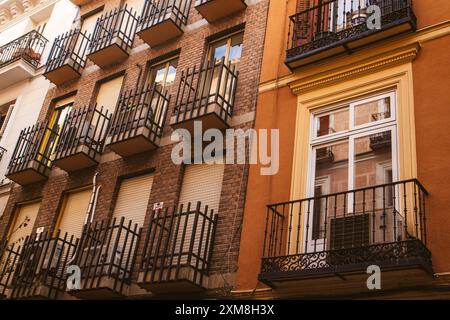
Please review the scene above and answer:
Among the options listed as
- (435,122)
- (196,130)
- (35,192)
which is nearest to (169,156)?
(196,130)

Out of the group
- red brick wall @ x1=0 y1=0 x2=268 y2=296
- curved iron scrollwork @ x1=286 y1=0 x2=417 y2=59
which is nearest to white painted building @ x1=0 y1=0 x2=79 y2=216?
red brick wall @ x1=0 y1=0 x2=268 y2=296

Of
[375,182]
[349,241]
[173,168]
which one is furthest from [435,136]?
[173,168]

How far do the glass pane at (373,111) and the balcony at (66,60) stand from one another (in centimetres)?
928

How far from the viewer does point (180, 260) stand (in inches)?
401

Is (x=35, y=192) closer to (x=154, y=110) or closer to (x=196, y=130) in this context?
(x=154, y=110)

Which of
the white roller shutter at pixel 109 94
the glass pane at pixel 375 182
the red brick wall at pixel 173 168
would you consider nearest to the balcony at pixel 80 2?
the red brick wall at pixel 173 168

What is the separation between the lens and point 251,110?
464 inches

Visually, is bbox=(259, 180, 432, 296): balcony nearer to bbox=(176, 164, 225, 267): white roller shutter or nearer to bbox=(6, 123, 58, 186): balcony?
bbox=(176, 164, 225, 267): white roller shutter

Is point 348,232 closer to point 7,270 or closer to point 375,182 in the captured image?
point 375,182

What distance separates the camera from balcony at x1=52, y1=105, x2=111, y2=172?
13.8m

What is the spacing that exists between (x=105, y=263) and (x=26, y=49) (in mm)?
10370

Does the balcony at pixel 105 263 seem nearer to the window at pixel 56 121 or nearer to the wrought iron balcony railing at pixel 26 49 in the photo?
the window at pixel 56 121

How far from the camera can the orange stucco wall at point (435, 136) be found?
8088mm

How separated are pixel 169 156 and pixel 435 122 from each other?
5.77 meters
